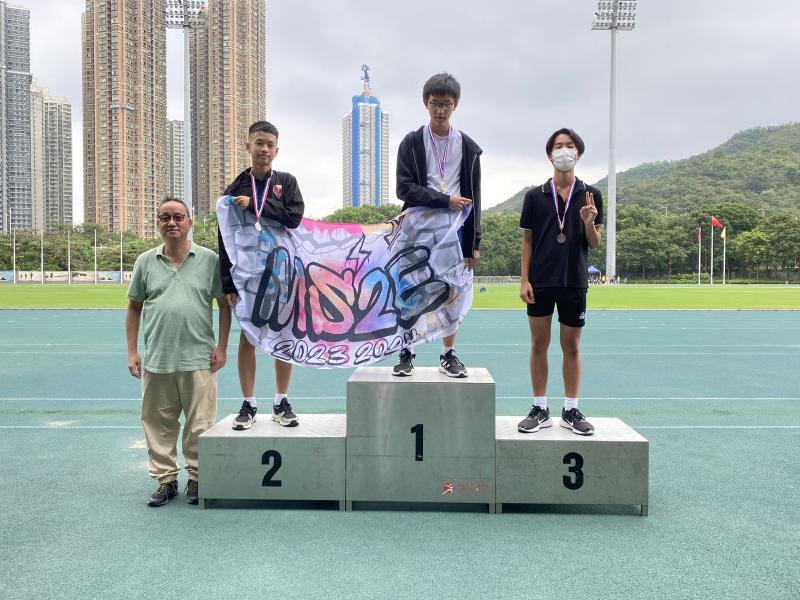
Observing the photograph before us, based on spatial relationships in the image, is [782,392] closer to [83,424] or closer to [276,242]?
[276,242]

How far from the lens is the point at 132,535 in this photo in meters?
3.34

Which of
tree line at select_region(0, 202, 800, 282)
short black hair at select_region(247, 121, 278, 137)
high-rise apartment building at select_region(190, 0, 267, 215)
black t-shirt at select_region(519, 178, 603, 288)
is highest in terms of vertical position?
high-rise apartment building at select_region(190, 0, 267, 215)

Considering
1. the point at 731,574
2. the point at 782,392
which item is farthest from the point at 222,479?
the point at 782,392

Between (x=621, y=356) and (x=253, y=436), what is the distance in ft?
27.0

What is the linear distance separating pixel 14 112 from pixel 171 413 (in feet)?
321

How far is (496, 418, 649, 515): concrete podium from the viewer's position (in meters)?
3.70

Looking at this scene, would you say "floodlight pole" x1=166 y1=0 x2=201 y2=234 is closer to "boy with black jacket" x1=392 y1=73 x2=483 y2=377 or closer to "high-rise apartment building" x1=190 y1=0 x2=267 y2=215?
"high-rise apartment building" x1=190 y1=0 x2=267 y2=215

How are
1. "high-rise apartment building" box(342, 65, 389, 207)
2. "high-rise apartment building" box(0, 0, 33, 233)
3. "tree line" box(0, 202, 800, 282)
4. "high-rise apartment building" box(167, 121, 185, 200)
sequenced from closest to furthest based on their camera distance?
"tree line" box(0, 202, 800, 282), "high-rise apartment building" box(167, 121, 185, 200), "high-rise apartment building" box(0, 0, 33, 233), "high-rise apartment building" box(342, 65, 389, 207)

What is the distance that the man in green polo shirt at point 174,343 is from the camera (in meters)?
3.87

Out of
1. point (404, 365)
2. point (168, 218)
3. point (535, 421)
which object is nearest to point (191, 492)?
point (404, 365)

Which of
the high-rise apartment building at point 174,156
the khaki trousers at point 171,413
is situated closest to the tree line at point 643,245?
the high-rise apartment building at point 174,156

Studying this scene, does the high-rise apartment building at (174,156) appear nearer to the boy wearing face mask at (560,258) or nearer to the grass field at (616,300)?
the grass field at (616,300)

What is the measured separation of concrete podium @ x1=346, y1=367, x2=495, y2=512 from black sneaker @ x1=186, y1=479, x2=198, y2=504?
0.95m

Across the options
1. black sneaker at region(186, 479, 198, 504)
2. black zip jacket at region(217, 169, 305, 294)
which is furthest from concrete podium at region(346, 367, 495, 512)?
black zip jacket at region(217, 169, 305, 294)
